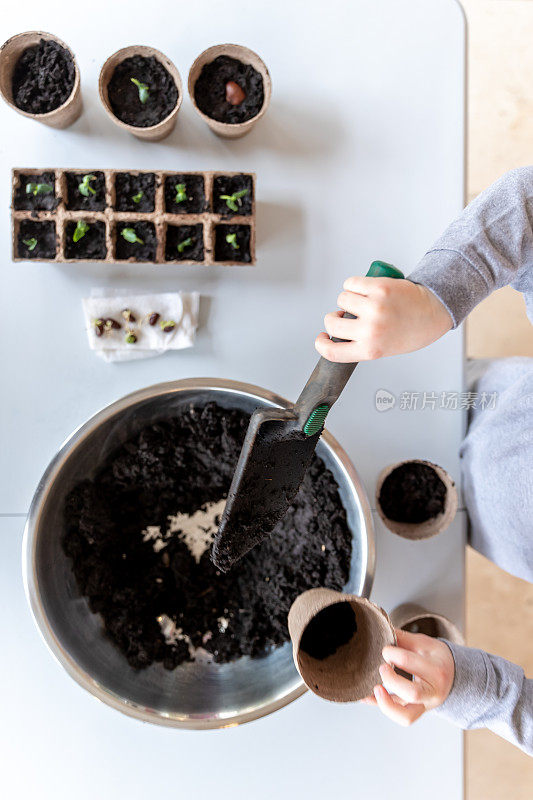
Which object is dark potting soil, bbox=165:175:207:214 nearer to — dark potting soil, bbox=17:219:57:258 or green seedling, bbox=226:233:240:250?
green seedling, bbox=226:233:240:250

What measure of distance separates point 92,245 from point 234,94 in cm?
A: 27

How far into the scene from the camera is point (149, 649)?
798 mm

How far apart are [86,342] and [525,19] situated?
4.34 ft

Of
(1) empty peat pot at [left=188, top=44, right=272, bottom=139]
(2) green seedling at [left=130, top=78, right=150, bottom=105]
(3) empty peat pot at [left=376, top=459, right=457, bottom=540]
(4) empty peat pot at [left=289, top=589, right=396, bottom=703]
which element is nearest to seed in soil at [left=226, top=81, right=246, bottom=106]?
(1) empty peat pot at [left=188, top=44, right=272, bottom=139]

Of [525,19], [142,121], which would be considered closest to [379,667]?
[142,121]

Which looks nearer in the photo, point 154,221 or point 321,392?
point 321,392

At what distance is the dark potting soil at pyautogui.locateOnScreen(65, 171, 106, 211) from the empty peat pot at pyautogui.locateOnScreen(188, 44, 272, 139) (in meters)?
0.17

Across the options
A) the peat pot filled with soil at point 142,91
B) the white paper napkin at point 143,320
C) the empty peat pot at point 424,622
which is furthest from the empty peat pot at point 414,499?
the peat pot filled with soil at point 142,91

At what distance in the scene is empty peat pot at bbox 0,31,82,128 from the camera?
2.41 feet

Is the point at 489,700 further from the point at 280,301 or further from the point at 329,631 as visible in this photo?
the point at 280,301

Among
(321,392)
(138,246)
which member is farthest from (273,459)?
(138,246)

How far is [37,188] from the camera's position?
750 mm

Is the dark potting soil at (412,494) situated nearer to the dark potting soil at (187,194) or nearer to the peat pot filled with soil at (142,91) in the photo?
the dark potting soil at (187,194)

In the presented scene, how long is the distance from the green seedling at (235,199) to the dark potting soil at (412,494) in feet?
1.40
